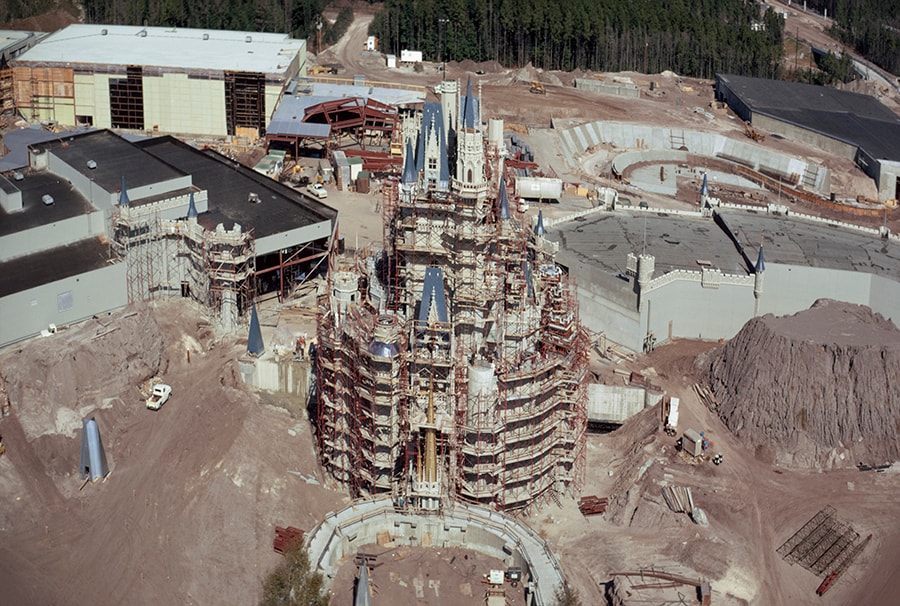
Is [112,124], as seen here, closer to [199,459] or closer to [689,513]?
[199,459]

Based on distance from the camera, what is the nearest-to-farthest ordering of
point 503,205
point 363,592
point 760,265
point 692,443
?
point 363,592 < point 503,205 < point 692,443 < point 760,265

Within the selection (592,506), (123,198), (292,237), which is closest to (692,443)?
(592,506)

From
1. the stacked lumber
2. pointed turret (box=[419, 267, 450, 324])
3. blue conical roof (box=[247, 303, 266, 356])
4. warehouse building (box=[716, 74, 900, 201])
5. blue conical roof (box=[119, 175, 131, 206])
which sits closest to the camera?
pointed turret (box=[419, 267, 450, 324])

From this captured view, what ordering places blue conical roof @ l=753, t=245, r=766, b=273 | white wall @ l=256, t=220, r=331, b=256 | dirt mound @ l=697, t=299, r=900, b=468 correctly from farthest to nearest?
blue conical roof @ l=753, t=245, r=766, b=273
white wall @ l=256, t=220, r=331, b=256
dirt mound @ l=697, t=299, r=900, b=468

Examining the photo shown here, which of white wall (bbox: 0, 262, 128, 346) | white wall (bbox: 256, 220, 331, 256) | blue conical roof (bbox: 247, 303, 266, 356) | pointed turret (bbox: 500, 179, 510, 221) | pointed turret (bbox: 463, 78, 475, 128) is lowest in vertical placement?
blue conical roof (bbox: 247, 303, 266, 356)

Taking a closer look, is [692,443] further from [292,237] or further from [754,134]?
[754,134]

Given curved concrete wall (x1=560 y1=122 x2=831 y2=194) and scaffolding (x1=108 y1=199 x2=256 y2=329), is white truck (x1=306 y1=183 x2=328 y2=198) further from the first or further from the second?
curved concrete wall (x1=560 y1=122 x2=831 y2=194)

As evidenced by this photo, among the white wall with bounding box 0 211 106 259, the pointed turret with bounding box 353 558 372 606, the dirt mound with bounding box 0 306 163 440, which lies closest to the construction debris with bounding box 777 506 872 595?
the pointed turret with bounding box 353 558 372 606
